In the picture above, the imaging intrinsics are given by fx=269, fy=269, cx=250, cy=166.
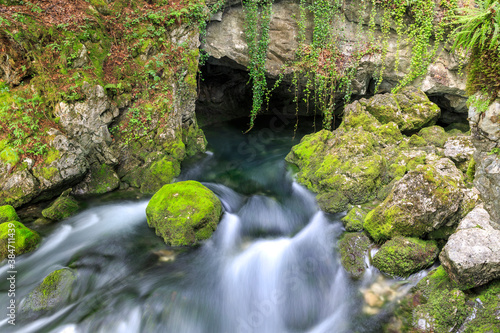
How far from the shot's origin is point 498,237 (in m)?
3.45

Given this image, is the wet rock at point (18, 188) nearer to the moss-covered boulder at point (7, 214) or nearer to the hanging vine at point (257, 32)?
the moss-covered boulder at point (7, 214)

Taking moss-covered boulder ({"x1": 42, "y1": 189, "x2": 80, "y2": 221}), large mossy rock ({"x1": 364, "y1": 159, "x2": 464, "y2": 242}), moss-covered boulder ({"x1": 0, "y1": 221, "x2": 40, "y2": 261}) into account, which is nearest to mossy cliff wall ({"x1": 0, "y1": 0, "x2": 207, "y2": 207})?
moss-covered boulder ({"x1": 42, "y1": 189, "x2": 80, "y2": 221})

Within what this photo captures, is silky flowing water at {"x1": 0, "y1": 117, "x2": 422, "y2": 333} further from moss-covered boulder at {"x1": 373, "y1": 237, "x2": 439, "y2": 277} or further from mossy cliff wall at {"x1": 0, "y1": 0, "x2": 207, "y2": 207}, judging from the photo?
mossy cliff wall at {"x1": 0, "y1": 0, "x2": 207, "y2": 207}

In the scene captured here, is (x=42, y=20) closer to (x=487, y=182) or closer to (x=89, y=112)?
(x=89, y=112)

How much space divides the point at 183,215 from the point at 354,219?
3291 mm

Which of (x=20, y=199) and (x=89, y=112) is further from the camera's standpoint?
(x=89, y=112)

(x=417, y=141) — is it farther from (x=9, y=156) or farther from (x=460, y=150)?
(x=9, y=156)

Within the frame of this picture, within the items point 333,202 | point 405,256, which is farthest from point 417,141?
point 405,256

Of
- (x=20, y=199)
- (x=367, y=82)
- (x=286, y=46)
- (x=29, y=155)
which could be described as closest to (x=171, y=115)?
(x=29, y=155)

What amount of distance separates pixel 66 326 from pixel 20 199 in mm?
3184

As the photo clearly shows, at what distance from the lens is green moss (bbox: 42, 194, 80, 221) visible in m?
5.49

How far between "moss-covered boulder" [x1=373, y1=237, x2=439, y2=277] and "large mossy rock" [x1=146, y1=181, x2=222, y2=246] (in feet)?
10.1

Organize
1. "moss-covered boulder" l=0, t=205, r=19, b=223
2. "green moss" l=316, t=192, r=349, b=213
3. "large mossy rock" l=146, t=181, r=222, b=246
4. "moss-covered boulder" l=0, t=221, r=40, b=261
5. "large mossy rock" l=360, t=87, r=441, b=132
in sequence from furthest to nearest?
1. "large mossy rock" l=360, t=87, r=441, b=132
2. "green moss" l=316, t=192, r=349, b=213
3. "large mossy rock" l=146, t=181, r=222, b=246
4. "moss-covered boulder" l=0, t=205, r=19, b=223
5. "moss-covered boulder" l=0, t=221, r=40, b=261

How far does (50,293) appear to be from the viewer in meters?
3.88
